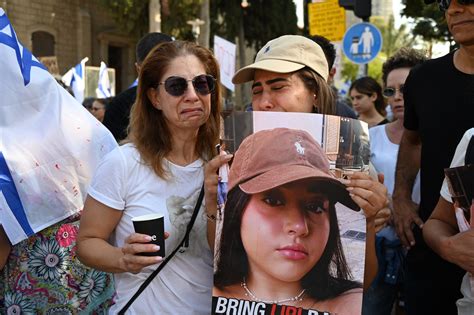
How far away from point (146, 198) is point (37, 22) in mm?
25370

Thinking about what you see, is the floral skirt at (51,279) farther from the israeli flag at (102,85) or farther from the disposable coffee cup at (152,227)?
the israeli flag at (102,85)

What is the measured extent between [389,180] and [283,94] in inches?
78.2

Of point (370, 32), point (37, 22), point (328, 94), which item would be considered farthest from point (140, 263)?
point (37, 22)

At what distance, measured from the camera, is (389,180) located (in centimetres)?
384

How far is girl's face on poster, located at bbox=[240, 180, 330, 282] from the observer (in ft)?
6.01

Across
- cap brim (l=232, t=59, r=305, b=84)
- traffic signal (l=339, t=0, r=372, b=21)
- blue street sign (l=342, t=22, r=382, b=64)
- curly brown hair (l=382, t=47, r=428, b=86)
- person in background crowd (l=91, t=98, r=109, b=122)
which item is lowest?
person in background crowd (l=91, t=98, r=109, b=122)

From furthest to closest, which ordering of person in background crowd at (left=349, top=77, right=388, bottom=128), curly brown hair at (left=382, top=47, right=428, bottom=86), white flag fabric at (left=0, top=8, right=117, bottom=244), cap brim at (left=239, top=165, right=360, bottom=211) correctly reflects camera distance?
person in background crowd at (left=349, top=77, right=388, bottom=128)
curly brown hair at (left=382, top=47, right=428, bottom=86)
white flag fabric at (left=0, top=8, right=117, bottom=244)
cap brim at (left=239, top=165, right=360, bottom=211)

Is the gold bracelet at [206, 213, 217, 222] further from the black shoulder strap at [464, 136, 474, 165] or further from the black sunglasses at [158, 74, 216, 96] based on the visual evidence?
the black shoulder strap at [464, 136, 474, 165]

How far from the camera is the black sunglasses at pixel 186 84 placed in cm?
222

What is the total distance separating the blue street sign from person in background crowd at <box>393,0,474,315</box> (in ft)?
21.2

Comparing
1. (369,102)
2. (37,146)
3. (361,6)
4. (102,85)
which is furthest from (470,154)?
(102,85)

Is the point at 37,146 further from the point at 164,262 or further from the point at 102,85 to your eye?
the point at 102,85

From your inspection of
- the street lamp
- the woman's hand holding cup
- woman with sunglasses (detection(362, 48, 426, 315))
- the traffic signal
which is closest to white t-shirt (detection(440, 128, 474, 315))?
the woman's hand holding cup

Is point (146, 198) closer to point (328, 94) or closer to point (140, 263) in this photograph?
point (140, 263)
